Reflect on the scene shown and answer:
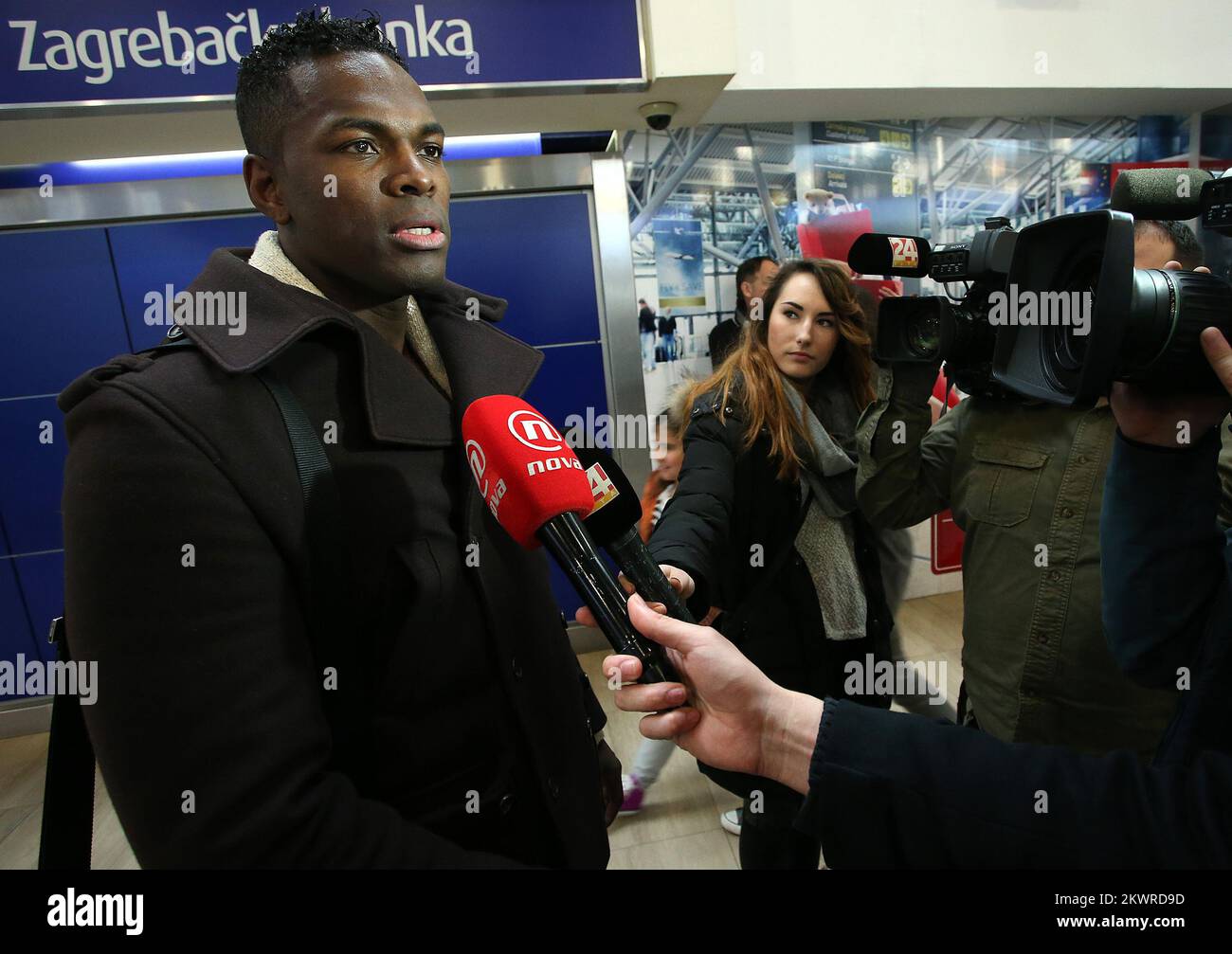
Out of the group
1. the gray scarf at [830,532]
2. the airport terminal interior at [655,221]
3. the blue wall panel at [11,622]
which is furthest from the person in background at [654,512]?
the blue wall panel at [11,622]

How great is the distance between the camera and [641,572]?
726 mm

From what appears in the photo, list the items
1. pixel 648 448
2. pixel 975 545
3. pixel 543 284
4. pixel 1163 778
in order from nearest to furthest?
pixel 1163 778 → pixel 975 545 → pixel 543 284 → pixel 648 448

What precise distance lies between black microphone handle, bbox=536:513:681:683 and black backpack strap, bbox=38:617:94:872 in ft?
1.96

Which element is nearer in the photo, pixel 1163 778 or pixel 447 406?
pixel 1163 778

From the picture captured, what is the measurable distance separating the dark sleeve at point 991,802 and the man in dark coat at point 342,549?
392 mm

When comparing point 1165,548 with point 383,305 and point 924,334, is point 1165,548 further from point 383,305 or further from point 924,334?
point 383,305

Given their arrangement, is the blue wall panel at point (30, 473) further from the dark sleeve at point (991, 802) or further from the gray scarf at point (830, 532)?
the dark sleeve at point (991, 802)

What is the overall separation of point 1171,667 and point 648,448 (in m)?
2.38

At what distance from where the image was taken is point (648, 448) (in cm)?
311

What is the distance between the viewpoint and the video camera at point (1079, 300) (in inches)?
25.2

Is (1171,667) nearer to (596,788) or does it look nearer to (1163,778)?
(1163,778)

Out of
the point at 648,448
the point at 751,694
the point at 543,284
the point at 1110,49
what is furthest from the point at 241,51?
the point at 1110,49

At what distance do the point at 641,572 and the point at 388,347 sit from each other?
0.42 metres

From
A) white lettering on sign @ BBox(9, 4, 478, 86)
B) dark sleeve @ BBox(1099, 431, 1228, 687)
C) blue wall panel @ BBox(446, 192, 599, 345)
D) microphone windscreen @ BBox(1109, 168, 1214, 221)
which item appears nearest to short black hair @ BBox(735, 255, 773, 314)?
blue wall panel @ BBox(446, 192, 599, 345)
